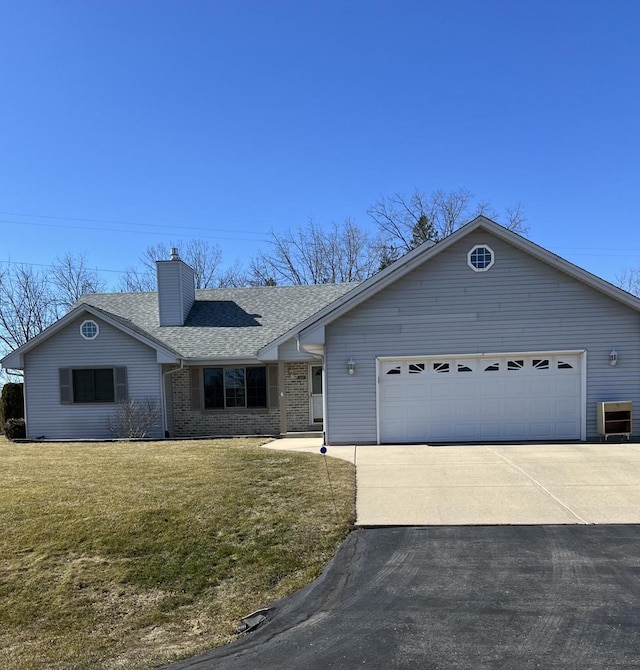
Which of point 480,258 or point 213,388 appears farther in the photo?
point 213,388

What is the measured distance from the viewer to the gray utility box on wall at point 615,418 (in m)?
12.2

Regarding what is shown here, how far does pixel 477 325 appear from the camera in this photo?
12.8 metres

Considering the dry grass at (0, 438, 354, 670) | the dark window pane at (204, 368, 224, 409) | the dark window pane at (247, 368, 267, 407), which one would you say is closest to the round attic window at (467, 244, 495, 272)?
the dry grass at (0, 438, 354, 670)

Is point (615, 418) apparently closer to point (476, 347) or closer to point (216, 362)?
point (476, 347)

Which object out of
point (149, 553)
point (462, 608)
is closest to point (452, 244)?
point (462, 608)

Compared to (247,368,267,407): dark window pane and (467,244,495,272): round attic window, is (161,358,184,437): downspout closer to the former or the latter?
(247,368,267,407): dark window pane

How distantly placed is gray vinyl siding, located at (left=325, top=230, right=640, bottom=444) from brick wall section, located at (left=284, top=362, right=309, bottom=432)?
319cm

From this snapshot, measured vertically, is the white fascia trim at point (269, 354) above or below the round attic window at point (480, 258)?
below

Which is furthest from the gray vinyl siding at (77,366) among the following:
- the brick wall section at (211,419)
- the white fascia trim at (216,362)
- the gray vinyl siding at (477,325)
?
the gray vinyl siding at (477,325)

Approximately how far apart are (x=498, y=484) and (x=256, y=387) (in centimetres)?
977

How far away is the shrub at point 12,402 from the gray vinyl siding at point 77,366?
2235 millimetres

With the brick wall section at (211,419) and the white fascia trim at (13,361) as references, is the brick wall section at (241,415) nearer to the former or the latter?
the brick wall section at (211,419)

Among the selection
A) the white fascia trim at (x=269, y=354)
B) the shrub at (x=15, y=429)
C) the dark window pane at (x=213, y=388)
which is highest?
the white fascia trim at (x=269, y=354)

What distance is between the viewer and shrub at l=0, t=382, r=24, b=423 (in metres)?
18.7
